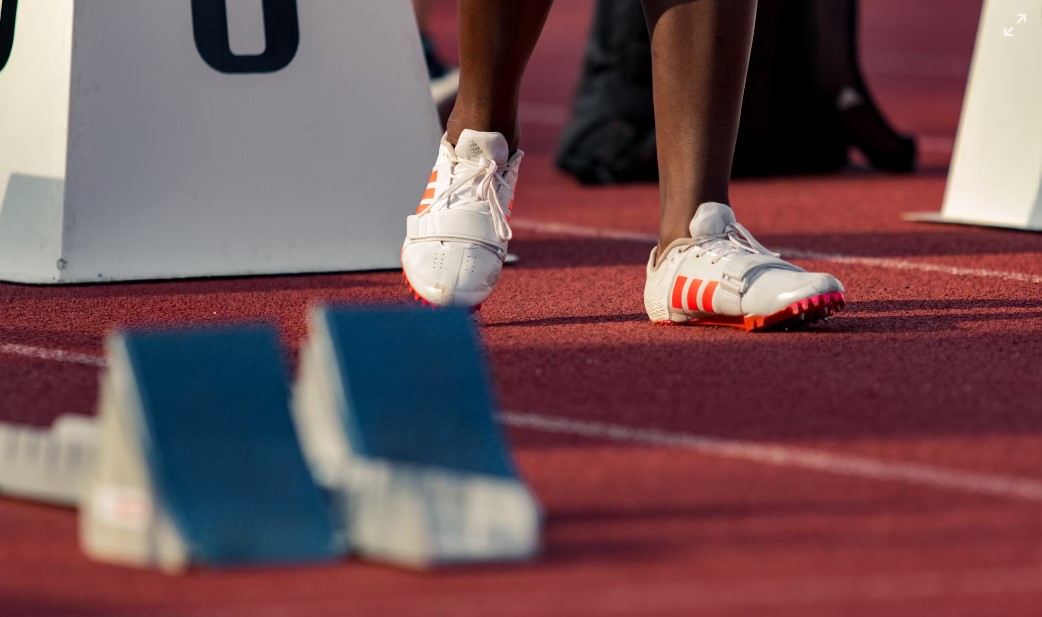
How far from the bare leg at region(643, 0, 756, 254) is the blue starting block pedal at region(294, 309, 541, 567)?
3.86ft

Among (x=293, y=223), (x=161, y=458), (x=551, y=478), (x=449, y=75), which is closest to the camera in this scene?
(x=161, y=458)

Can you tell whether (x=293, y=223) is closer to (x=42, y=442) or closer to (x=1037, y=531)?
(x=42, y=442)

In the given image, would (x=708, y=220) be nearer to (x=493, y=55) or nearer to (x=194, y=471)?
(x=493, y=55)

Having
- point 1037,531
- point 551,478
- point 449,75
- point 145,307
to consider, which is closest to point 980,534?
point 1037,531

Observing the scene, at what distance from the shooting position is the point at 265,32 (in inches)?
145

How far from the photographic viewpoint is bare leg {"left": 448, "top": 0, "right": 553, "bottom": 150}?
10.5ft

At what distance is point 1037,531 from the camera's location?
1.93 meters

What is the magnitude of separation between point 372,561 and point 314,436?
227 mm

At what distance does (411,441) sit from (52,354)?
3.95 feet

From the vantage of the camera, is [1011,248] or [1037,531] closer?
[1037,531]

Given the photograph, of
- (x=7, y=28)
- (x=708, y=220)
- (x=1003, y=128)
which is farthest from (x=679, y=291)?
(x=1003, y=128)

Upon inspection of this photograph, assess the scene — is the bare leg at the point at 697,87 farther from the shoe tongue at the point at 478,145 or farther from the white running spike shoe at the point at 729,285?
the shoe tongue at the point at 478,145

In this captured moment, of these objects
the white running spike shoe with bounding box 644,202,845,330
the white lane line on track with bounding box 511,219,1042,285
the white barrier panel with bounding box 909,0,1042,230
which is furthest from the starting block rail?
the white barrier panel with bounding box 909,0,1042,230

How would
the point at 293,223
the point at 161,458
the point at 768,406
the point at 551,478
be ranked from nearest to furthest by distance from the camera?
the point at 161,458 → the point at 551,478 → the point at 768,406 → the point at 293,223
